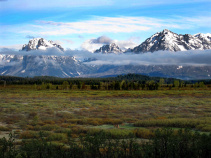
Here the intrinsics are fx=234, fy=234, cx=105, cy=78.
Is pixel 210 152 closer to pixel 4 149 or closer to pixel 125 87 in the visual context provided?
pixel 4 149

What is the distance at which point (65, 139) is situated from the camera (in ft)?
64.9

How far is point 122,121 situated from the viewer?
96.5ft

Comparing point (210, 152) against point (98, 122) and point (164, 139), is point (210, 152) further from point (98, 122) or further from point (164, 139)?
point (98, 122)

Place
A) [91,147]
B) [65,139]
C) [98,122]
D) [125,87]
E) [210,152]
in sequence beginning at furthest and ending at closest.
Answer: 1. [125,87]
2. [98,122]
3. [65,139]
4. [91,147]
5. [210,152]

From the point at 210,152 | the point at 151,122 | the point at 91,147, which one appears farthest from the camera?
the point at 151,122

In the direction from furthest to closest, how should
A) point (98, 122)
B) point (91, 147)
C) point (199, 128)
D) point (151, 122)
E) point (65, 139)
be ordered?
point (98, 122) < point (151, 122) < point (199, 128) < point (65, 139) < point (91, 147)

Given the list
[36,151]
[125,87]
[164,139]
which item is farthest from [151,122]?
[125,87]

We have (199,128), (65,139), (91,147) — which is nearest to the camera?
(91,147)

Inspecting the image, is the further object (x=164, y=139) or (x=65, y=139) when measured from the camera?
(x=65, y=139)

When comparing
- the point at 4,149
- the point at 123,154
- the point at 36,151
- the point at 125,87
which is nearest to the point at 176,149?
the point at 123,154

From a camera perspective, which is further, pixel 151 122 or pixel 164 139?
pixel 151 122

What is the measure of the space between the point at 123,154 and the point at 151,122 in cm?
1216

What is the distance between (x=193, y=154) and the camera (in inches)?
575

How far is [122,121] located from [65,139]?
11.1 metres
